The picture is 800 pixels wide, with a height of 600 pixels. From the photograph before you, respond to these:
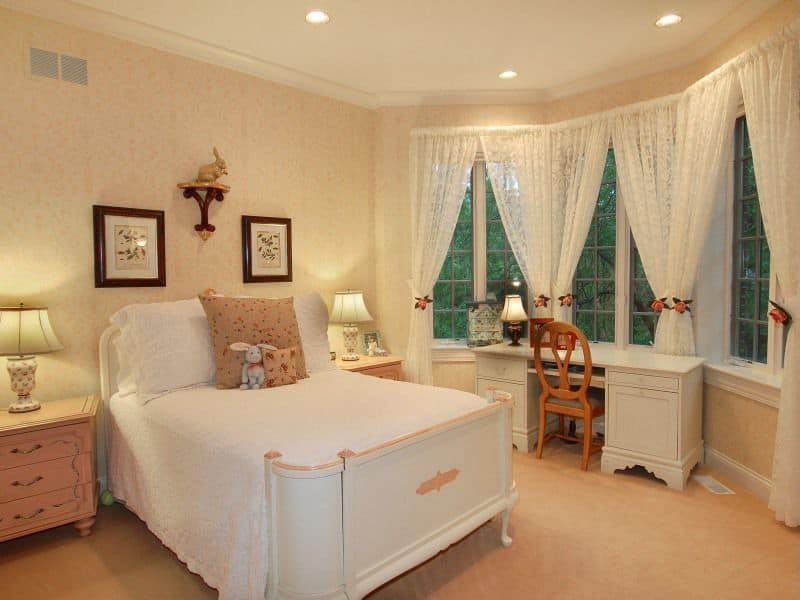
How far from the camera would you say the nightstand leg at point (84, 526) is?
2689 mm

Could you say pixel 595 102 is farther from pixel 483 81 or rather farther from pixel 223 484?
pixel 223 484

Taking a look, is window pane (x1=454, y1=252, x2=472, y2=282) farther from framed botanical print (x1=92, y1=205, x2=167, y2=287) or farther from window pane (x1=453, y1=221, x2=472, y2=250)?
framed botanical print (x1=92, y1=205, x2=167, y2=287)

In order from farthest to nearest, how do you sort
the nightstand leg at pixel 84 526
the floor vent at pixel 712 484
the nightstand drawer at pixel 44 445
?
the floor vent at pixel 712 484 → the nightstand leg at pixel 84 526 → the nightstand drawer at pixel 44 445

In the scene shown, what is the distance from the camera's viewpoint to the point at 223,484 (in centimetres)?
201

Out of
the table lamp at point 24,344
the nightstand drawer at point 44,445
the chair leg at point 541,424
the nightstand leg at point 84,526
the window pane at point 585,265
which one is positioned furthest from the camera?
the window pane at point 585,265

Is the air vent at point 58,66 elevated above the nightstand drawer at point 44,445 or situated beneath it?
elevated above

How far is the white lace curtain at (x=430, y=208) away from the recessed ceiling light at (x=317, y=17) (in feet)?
4.82

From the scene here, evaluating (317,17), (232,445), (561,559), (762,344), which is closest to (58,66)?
(317,17)

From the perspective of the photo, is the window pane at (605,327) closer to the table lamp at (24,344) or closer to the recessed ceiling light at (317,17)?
the recessed ceiling light at (317,17)

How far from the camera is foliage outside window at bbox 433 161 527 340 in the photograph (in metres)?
4.66

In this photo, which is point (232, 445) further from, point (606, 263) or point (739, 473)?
point (606, 263)

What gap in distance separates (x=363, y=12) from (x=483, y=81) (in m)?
1.45

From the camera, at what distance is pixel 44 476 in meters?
2.56

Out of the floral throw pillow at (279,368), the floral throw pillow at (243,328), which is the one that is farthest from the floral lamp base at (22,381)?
the floral throw pillow at (279,368)
